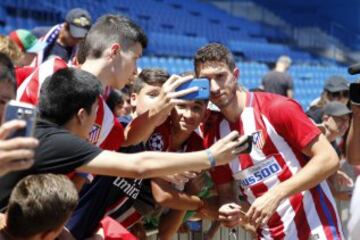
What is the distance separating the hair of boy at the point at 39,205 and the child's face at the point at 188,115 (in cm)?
118

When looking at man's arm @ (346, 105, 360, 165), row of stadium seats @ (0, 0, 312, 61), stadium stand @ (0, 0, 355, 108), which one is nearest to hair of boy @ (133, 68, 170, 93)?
man's arm @ (346, 105, 360, 165)

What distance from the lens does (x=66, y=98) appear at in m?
3.00

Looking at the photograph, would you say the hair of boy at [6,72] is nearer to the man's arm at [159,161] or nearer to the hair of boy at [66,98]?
the hair of boy at [66,98]

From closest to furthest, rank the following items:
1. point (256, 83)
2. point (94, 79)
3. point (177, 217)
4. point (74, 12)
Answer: point (94, 79)
point (177, 217)
point (74, 12)
point (256, 83)

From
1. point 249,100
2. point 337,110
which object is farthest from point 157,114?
point 337,110

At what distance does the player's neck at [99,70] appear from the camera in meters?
3.57

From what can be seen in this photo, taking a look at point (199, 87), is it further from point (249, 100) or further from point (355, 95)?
point (355, 95)

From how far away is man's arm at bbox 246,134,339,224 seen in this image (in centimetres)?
351

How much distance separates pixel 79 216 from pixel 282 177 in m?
1.03

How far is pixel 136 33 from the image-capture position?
145 inches

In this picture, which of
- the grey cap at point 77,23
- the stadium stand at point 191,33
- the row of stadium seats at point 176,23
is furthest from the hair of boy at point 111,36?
the stadium stand at point 191,33

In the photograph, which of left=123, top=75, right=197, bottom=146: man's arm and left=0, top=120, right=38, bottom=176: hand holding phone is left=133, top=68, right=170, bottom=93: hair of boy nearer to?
left=123, top=75, right=197, bottom=146: man's arm

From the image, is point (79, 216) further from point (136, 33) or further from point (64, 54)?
point (64, 54)

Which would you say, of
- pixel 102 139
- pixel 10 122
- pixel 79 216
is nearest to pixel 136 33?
pixel 102 139
